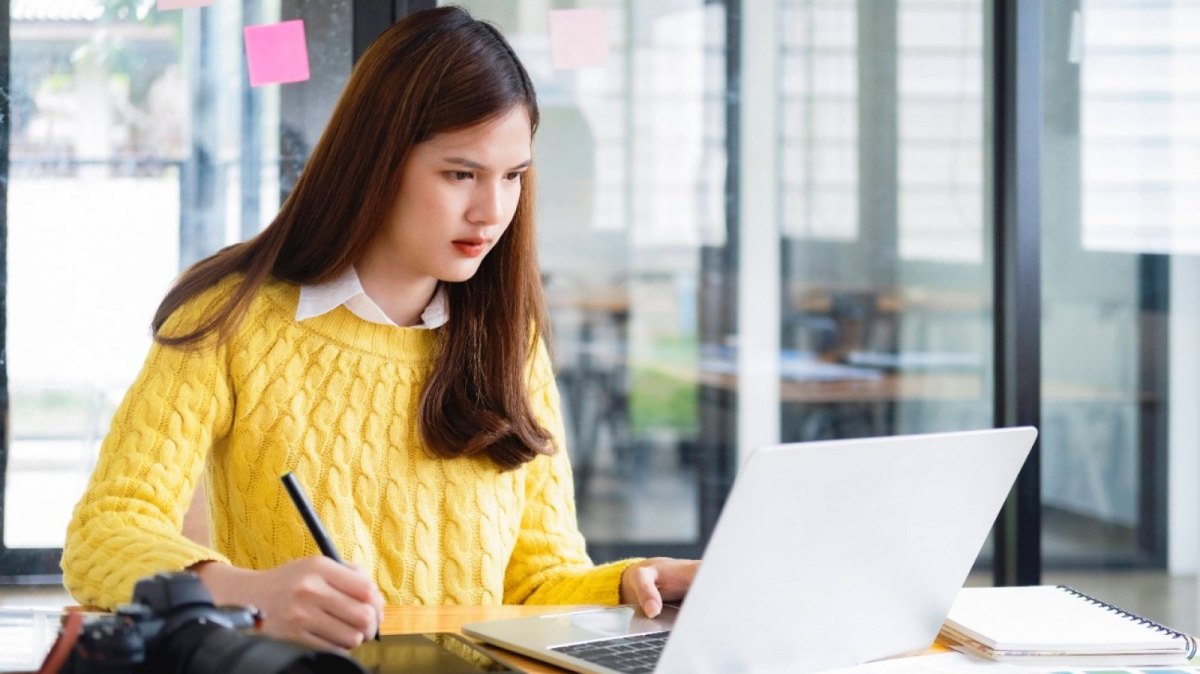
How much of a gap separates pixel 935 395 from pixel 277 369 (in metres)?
2.08

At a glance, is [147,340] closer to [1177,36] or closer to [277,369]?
[277,369]

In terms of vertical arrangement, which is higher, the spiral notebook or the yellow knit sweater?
the yellow knit sweater

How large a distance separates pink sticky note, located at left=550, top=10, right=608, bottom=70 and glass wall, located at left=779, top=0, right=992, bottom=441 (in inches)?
20.0

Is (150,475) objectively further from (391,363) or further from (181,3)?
(181,3)

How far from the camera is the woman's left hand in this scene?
1281 millimetres

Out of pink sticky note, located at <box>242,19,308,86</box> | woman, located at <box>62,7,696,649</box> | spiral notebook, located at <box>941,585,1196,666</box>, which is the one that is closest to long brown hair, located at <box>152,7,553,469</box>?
woman, located at <box>62,7,696,649</box>

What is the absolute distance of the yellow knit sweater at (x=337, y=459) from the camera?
1424 mm

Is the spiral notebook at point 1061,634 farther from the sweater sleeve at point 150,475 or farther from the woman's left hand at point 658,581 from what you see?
the sweater sleeve at point 150,475

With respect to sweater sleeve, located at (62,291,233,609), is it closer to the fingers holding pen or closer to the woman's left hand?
the fingers holding pen

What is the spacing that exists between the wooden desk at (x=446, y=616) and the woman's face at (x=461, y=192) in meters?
0.36

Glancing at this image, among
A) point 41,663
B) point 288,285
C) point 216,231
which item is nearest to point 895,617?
point 41,663

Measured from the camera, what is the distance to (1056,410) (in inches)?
123

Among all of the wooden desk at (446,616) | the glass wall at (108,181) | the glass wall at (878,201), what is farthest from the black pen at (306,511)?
the glass wall at (878,201)

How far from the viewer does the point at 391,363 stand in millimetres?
1547
